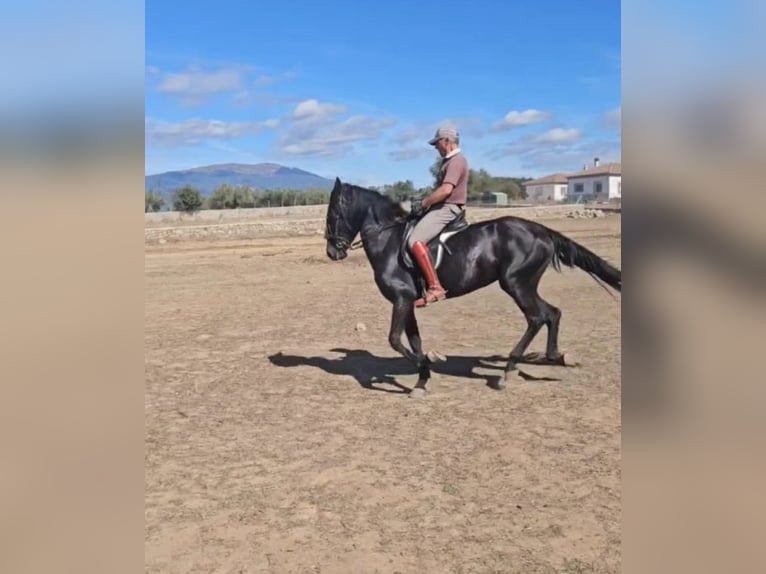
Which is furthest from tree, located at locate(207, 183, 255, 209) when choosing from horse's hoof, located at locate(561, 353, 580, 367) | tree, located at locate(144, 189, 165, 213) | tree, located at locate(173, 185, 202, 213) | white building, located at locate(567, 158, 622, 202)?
horse's hoof, located at locate(561, 353, 580, 367)

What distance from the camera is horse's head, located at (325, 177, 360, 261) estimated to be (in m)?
6.55

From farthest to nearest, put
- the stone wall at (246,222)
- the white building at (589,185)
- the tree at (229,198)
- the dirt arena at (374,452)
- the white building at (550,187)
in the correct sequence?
1. the white building at (550,187)
2. the white building at (589,185)
3. the tree at (229,198)
4. the stone wall at (246,222)
5. the dirt arena at (374,452)

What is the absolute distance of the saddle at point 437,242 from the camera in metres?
6.20

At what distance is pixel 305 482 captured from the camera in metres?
4.27

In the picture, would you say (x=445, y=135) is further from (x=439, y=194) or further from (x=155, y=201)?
(x=155, y=201)

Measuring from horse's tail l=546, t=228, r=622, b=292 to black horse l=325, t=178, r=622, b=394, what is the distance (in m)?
0.01

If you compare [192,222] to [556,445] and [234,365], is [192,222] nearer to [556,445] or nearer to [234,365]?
[234,365]

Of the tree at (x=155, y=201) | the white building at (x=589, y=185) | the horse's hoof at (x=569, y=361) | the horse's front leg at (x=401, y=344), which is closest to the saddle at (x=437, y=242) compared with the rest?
the horse's front leg at (x=401, y=344)

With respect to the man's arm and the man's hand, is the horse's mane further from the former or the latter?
the man's arm

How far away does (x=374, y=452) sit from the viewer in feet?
15.7

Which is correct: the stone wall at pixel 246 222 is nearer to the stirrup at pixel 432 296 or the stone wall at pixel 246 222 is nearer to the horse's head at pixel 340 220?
the horse's head at pixel 340 220

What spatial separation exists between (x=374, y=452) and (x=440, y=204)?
265 cm
